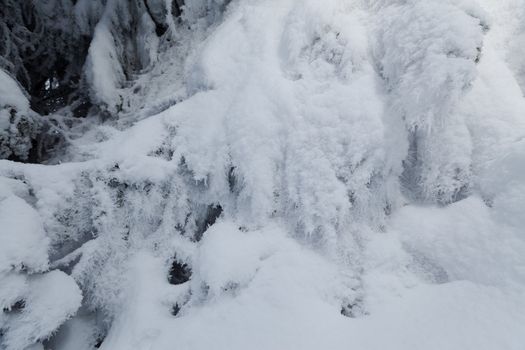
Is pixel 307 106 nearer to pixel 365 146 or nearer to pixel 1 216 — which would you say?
pixel 365 146

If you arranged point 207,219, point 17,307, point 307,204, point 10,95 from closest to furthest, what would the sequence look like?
point 17,307 < point 307,204 < point 207,219 < point 10,95

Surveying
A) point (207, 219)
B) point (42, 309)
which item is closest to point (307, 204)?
point (207, 219)

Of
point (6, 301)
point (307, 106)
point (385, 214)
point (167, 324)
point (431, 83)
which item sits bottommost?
point (167, 324)

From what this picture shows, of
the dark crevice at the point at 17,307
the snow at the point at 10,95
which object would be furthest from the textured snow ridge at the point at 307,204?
the snow at the point at 10,95

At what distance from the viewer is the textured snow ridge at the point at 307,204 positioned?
8.55 feet

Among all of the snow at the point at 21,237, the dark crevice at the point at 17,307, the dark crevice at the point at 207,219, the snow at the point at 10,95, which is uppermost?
the snow at the point at 10,95

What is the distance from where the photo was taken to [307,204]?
9.87 ft

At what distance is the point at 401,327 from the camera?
8.11 feet

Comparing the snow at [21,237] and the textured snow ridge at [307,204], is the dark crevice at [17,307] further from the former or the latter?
the snow at [21,237]

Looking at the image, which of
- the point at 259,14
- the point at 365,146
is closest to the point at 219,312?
the point at 365,146

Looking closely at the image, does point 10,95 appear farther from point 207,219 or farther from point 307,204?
point 307,204

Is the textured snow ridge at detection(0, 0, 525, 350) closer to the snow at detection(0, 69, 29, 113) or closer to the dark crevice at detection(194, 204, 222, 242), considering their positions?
the dark crevice at detection(194, 204, 222, 242)

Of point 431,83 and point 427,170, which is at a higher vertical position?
point 431,83

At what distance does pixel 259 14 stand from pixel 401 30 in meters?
1.68
